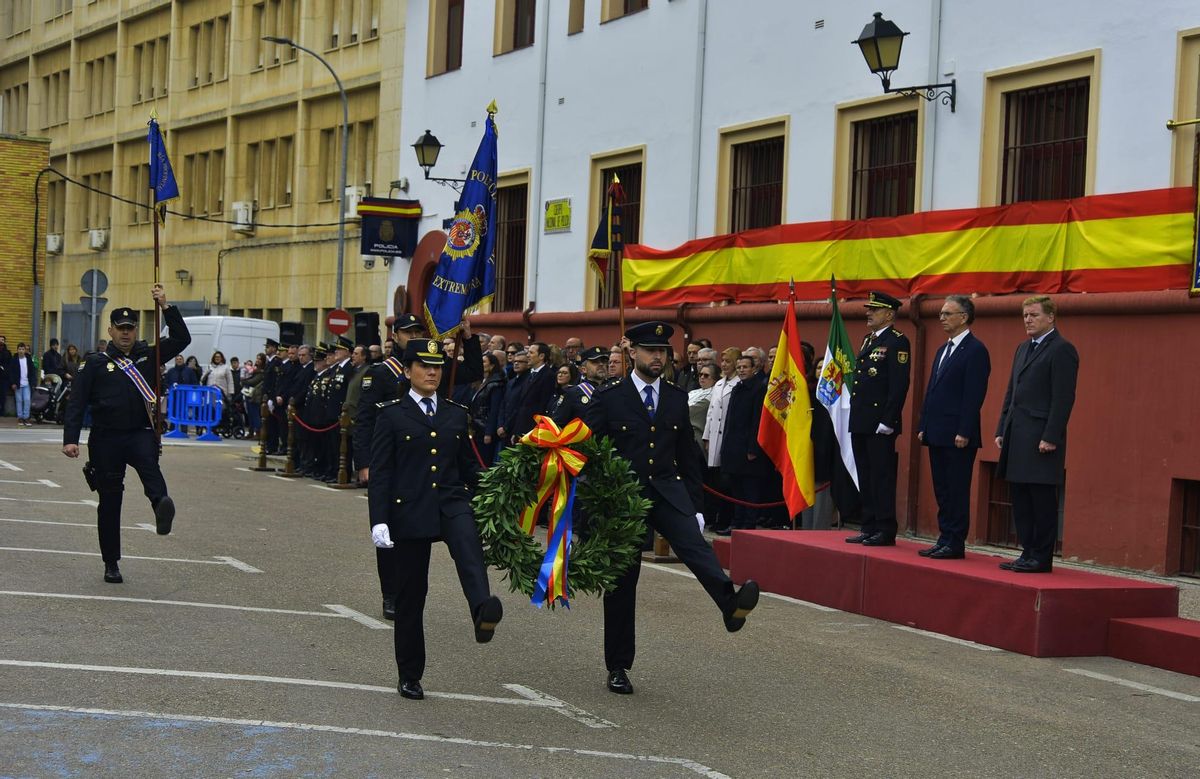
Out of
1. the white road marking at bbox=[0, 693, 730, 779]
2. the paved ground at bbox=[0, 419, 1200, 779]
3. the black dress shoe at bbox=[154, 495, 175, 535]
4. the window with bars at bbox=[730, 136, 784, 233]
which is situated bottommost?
the paved ground at bbox=[0, 419, 1200, 779]

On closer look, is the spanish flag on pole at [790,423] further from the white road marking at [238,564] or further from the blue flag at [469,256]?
the white road marking at [238,564]

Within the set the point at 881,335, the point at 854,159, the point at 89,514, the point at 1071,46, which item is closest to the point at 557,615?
the point at 881,335

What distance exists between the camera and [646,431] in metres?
9.75

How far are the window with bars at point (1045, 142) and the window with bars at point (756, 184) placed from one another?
4238 mm

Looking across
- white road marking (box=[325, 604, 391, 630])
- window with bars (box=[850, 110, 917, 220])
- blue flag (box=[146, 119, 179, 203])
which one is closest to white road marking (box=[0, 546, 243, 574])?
white road marking (box=[325, 604, 391, 630])

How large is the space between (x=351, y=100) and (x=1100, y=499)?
2603 centimetres

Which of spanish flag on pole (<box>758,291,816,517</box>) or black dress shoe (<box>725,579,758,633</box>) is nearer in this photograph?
black dress shoe (<box>725,579,758,633</box>)

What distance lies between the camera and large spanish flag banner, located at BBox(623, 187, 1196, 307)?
52.0 ft

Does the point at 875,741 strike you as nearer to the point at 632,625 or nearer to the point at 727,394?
the point at 632,625

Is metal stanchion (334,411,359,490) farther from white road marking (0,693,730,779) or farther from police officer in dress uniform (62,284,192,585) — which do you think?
white road marking (0,693,730,779)

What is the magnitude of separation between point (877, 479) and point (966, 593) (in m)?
1.83

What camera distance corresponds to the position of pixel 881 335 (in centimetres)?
1385

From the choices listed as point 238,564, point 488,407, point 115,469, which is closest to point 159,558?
point 238,564

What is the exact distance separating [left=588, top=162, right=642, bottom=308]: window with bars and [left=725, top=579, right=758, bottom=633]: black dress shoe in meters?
16.8
